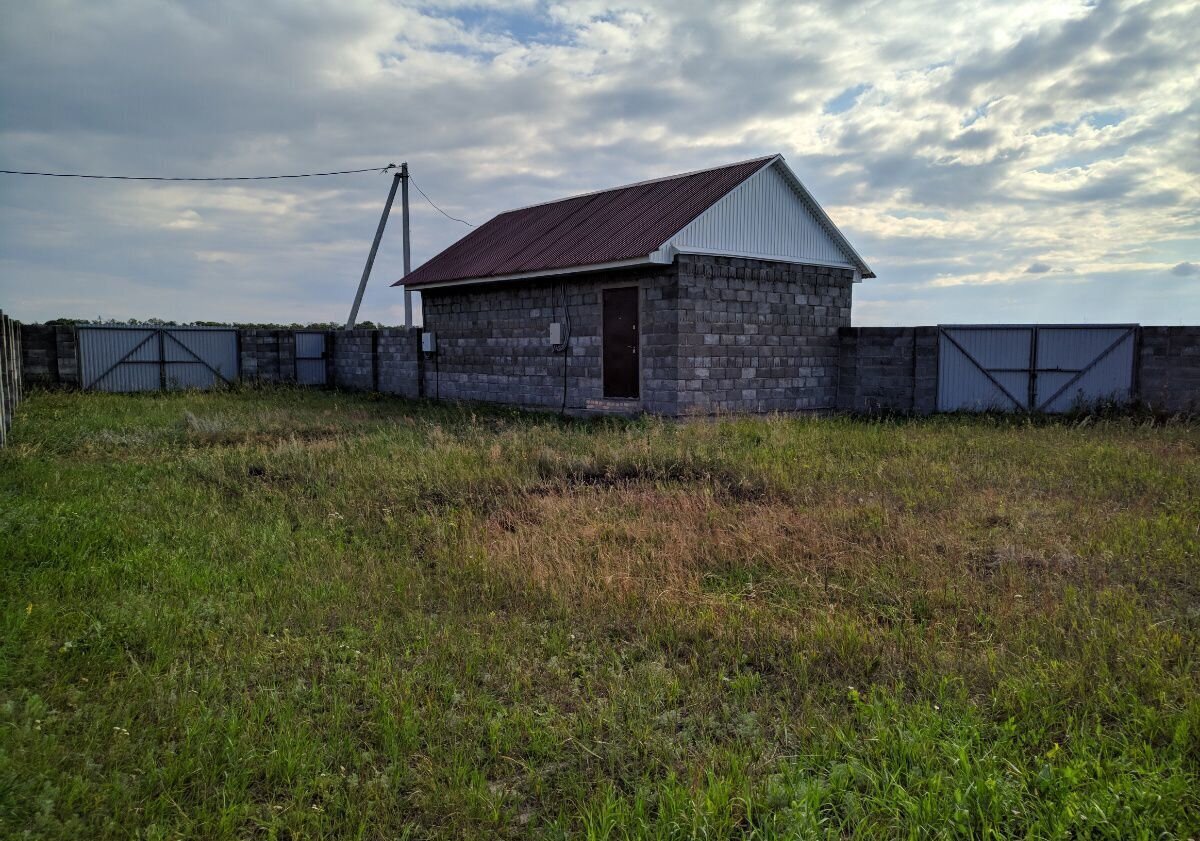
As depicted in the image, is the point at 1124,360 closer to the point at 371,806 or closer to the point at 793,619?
the point at 793,619

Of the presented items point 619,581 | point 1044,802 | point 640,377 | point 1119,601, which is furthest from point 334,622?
point 640,377

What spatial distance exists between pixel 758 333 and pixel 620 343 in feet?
8.81

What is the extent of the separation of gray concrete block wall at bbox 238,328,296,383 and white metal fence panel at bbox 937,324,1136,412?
18.2 meters

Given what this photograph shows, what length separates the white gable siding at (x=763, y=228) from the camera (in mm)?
13727

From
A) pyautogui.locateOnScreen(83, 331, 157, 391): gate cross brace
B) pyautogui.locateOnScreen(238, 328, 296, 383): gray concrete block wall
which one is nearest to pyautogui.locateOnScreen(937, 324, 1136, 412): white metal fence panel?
pyautogui.locateOnScreen(238, 328, 296, 383): gray concrete block wall

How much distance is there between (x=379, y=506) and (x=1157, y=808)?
244 inches

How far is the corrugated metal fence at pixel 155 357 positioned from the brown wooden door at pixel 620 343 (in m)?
13.7

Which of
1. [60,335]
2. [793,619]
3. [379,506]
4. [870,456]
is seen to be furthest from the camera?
[60,335]

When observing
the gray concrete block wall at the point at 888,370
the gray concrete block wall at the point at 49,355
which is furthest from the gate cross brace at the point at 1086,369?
the gray concrete block wall at the point at 49,355

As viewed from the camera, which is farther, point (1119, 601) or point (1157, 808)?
point (1119, 601)

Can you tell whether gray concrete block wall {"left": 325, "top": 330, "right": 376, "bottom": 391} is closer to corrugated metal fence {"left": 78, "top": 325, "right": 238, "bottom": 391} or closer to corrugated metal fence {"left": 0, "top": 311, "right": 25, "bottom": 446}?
corrugated metal fence {"left": 78, "top": 325, "right": 238, "bottom": 391}

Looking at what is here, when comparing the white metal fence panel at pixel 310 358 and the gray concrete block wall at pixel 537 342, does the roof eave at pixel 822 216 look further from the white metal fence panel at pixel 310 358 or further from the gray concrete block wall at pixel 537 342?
the white metal fence panel at pixel 310 358

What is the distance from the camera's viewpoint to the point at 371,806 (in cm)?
298

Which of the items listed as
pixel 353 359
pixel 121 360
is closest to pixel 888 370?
pixel 353 359
